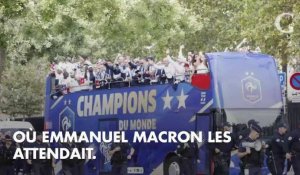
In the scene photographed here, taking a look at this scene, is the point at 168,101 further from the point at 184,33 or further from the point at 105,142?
the point at 184,33

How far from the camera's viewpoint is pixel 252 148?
15.6 m

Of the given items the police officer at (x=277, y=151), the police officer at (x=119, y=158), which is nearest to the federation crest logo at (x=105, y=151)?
the police officer at (x=119, y=158)

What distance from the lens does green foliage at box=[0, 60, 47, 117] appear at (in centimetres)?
5169

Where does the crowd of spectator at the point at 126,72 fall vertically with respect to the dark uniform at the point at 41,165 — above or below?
above

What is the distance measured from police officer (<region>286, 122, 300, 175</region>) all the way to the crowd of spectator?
8.64 ft

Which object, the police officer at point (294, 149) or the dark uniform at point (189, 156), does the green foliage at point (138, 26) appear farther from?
the police officer at point (294, 149)

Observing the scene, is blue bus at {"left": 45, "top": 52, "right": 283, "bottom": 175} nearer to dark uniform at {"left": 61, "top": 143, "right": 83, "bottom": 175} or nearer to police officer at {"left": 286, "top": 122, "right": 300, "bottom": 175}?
police officer at {"left": 286, "top": 122, "right": 300, "bottom": 175}

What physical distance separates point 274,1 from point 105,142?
9.21 metres

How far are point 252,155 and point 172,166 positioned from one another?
5146 mm

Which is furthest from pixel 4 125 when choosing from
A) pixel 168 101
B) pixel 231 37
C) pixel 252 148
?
pixel 231 37

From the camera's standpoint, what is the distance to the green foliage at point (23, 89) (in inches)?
2035

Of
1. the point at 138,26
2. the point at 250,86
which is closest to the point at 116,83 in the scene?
the point at 250,86

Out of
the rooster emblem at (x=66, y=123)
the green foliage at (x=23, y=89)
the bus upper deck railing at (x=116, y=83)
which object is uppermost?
the green foliage at (x=23, y=89)

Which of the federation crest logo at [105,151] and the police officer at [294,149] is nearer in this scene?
the police officer at [294,149]
